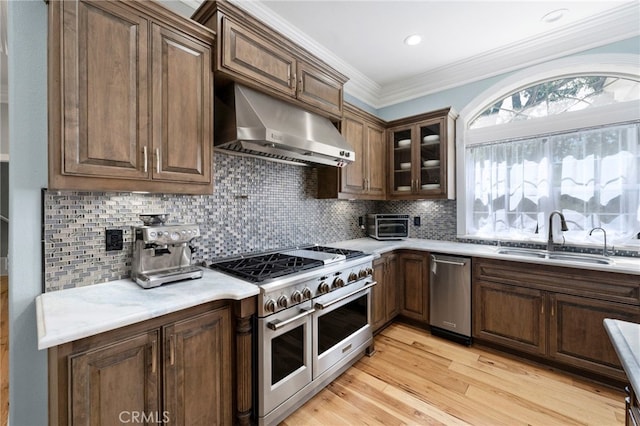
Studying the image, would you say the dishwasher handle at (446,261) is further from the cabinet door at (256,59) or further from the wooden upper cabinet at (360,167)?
the cabinet door at (256,59)

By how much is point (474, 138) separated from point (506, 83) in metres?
0.64

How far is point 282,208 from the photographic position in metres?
2.62

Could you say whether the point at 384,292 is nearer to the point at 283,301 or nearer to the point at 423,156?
the point at 283,301

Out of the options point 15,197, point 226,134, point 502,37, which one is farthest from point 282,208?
point 502,37

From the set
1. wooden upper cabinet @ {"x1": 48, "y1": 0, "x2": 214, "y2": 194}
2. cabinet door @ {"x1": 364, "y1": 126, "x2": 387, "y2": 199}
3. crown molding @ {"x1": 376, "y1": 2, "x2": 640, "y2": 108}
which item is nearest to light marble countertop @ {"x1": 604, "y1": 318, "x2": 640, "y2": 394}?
wooden upper cabinet @ {"x1": 48, "y1": 0, "x2": 214, "y2": 194}

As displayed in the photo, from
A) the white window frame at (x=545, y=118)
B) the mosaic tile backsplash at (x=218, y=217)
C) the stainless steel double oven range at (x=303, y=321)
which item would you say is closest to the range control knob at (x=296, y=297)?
the stainless steel double oven range at (x=303, y=321)

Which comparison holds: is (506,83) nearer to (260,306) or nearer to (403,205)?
(403,205)

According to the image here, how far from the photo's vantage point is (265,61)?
193 cm

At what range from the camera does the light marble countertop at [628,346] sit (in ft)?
2.30

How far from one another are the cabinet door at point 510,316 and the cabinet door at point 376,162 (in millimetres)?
1487

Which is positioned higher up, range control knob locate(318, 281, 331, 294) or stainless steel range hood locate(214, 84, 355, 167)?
stainless steel range hood locate(214, 84, 355, 167)

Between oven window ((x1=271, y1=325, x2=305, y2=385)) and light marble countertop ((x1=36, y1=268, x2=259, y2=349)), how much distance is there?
16.6 inches

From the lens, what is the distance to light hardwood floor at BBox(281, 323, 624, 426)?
175 cm

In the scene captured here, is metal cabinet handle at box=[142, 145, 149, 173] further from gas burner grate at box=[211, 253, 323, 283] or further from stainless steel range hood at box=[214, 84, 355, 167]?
gas burner grate at box=[211, 253, 323, 283]
